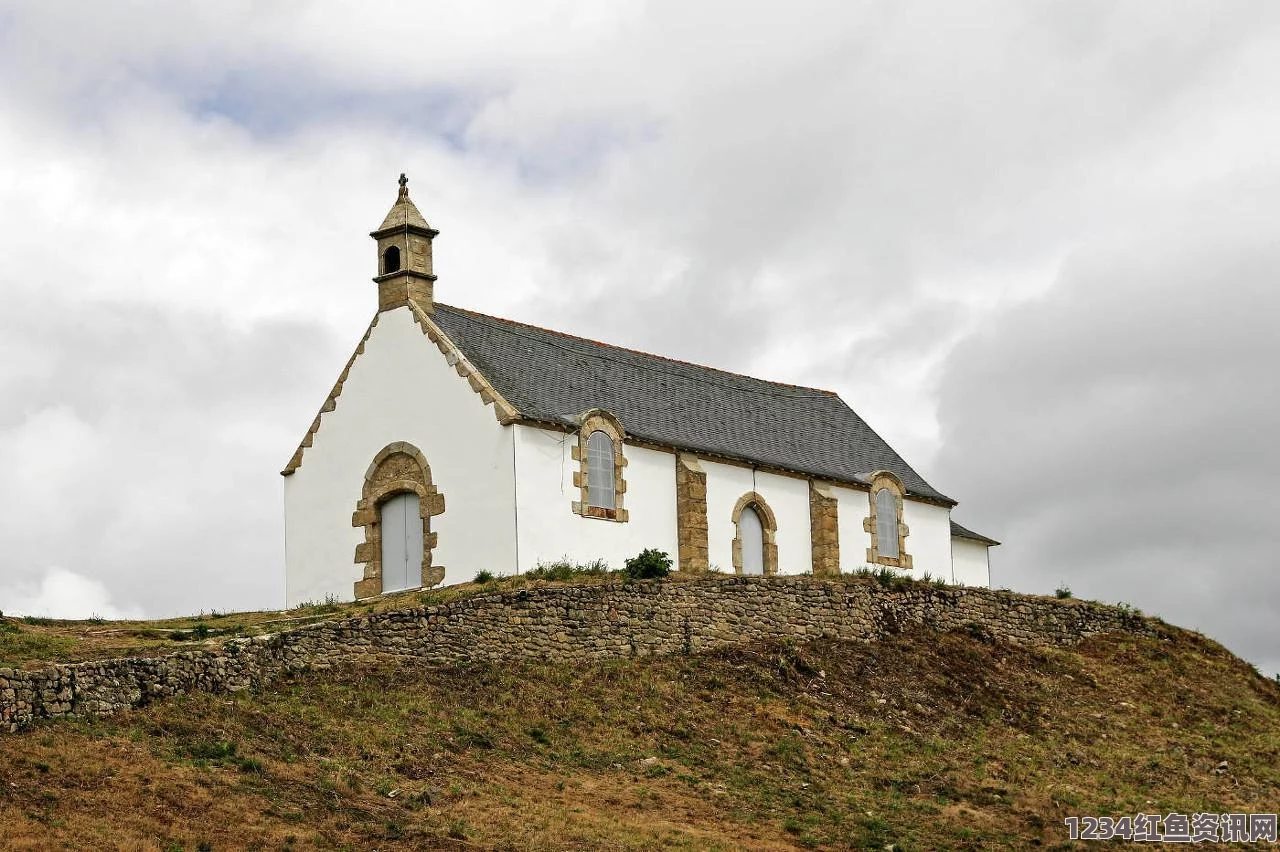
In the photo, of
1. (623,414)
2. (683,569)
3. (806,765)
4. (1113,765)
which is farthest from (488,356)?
(1113,765)

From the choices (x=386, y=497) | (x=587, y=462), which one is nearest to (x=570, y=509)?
(x=587, y=462)

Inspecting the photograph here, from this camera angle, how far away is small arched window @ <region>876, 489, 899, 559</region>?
148 feet

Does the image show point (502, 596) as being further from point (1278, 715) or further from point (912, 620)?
point (1278, 715)

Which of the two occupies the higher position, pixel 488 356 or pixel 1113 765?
pixel 488 356

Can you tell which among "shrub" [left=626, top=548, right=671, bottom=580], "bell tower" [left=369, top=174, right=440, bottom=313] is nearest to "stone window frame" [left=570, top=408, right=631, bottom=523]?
"shrub" [left=626, top=548, right=671, bottom=580]

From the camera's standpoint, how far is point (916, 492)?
4628cm

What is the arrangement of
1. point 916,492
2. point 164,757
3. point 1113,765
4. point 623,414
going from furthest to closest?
point 916,492 → point 623,414 → point 1113,765 → point 164,757

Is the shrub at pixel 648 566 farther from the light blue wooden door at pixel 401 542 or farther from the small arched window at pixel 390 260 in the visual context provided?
the small arched window at pixel 390 260

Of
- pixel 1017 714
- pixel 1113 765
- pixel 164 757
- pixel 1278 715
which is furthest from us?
pixel 1278 715

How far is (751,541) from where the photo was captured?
137ft

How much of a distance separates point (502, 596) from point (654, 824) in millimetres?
7472

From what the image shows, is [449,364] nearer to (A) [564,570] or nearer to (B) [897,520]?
(A) [564,570]

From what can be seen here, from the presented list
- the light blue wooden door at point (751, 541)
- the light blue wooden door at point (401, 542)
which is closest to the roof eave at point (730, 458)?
the light blue wooden door at point (751, 541)

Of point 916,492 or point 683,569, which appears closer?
point 683,569
